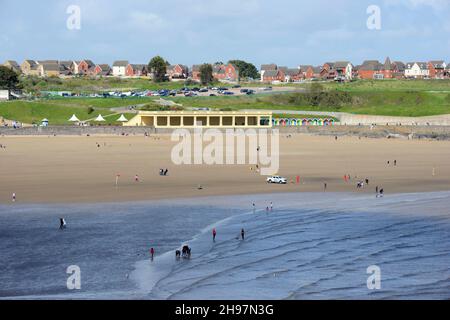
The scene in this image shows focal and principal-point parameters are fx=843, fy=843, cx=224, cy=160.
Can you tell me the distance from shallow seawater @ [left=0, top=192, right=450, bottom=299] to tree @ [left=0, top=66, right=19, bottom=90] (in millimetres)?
113800

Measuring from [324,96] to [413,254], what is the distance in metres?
120

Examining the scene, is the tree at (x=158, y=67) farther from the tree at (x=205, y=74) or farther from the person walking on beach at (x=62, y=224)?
the person walking on beach at (x=62, y=224)

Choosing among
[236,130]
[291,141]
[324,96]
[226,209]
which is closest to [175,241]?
[226,209]

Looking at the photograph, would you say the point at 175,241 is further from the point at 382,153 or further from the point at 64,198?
the point at 382,153

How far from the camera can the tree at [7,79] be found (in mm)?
159113

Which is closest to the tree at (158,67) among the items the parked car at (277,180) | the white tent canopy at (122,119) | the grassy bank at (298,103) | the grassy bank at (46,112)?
the grassy bank at (298,103)

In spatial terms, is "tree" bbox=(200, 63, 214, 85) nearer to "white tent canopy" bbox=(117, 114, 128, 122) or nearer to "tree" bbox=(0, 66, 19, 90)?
Result: "tree" bbox=(0, 66, 19, 90)

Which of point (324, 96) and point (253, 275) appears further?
point (324, 96)

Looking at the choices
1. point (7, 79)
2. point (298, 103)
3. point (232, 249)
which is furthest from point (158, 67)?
point (232, 249)

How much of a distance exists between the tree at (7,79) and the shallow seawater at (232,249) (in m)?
114

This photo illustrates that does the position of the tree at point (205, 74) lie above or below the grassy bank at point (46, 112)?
above

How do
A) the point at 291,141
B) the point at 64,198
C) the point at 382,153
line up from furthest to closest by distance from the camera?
1. the point at 291,141
2. the point at 382,153
3. the point at 64,198

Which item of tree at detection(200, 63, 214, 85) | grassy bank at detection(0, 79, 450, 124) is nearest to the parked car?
grassy bank at detection(0, 79, 450, 124)

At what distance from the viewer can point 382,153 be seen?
89750 mm
